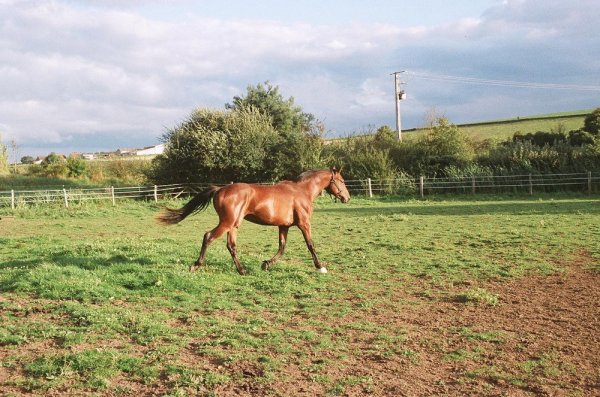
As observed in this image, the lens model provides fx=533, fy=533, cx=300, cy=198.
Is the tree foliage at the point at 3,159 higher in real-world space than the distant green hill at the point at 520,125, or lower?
lower

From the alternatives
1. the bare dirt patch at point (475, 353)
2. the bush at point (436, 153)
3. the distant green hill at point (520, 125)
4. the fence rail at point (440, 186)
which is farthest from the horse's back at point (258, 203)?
the distant green hill at point (520, 125)

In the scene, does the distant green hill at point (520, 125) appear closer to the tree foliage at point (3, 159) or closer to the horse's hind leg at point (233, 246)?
the tree foliage at point (3, 159)

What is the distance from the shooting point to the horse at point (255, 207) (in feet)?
28.9

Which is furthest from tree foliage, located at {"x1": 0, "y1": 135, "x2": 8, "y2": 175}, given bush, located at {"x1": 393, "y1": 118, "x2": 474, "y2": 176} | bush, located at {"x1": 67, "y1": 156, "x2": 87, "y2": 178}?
bush, located at {"x1": 393, "y1": 118, "x2": 474, "y2": 176}

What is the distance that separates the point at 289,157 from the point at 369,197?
621 centimetres

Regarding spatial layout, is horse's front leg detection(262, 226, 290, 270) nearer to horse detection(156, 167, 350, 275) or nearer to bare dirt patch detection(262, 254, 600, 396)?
horse detection(156, 167, 350, 275)

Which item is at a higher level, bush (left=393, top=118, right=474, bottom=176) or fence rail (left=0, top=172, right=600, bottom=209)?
bush (left=393, top=118, right=474, bottom=176)

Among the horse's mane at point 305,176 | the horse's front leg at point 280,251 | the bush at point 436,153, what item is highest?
the bush at point 436,153

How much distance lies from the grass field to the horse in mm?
544

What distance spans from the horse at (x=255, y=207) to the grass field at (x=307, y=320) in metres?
0.54

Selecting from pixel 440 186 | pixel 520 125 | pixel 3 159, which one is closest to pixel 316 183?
pixel 440 186

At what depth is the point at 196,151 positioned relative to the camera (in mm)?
31656

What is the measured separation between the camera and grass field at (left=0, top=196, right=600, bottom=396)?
15.8 ft

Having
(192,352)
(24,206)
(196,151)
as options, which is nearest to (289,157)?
(196,151)
